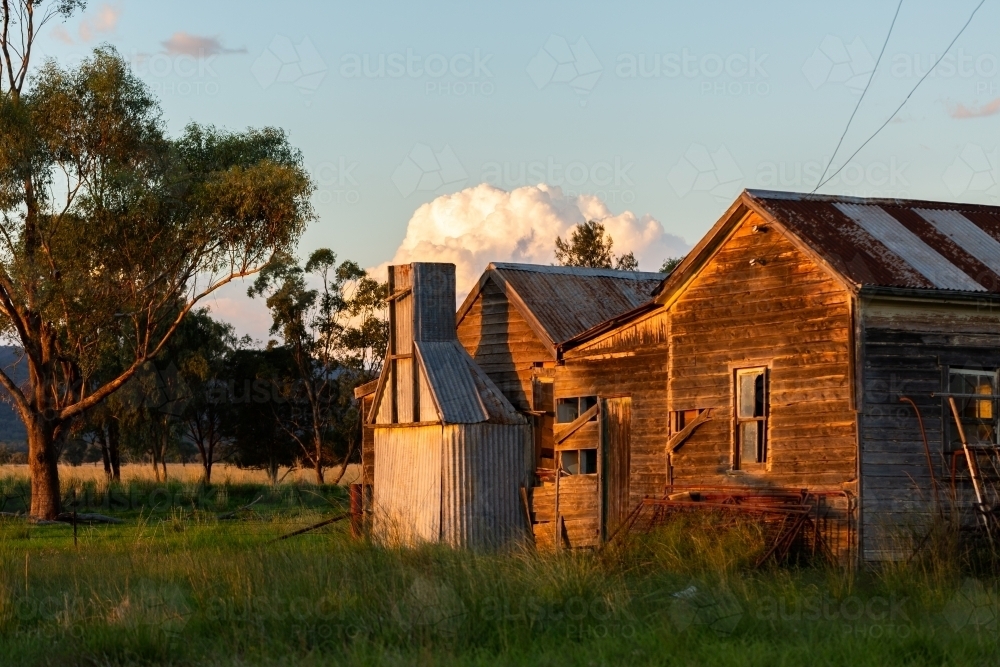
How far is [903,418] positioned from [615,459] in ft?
18.3

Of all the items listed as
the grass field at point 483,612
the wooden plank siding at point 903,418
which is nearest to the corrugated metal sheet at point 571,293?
the wooden plank siding at point 903,418

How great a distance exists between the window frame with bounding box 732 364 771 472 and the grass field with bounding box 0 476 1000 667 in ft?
6.52

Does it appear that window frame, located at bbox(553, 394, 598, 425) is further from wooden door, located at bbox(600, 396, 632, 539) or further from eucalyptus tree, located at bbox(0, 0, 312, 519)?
eucalyptus tree, located at bbox(0, 0, 312, 519)

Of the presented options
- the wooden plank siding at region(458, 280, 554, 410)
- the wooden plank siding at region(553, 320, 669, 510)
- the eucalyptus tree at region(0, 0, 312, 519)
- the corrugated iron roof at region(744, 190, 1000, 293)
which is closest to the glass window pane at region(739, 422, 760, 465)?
the wooden plank siding at region(553, 320, 669, 510)

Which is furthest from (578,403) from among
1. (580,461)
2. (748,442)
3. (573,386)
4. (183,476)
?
(183,476)

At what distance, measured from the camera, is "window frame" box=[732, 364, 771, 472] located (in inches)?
707

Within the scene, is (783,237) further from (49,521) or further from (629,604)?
(49,521)

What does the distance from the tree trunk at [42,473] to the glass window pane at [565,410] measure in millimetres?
15686

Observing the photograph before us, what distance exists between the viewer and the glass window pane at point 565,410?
72.6 feet

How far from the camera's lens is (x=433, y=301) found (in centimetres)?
2316

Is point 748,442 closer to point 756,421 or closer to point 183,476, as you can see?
point 756,421

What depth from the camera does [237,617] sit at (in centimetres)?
1239

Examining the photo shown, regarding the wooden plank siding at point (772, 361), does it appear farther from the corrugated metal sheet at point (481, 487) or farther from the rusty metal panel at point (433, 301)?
the rusty metal panel at point (433, 301)

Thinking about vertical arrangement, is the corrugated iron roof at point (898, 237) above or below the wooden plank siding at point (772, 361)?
above
